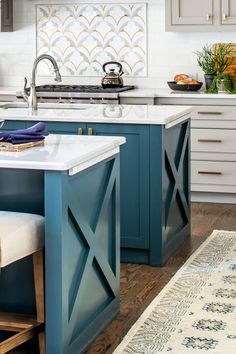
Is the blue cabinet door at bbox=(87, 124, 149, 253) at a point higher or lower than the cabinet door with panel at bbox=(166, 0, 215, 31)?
lower

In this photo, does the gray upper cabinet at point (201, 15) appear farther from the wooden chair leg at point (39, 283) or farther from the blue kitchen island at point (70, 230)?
the wooden chair leg at point (39, 283)

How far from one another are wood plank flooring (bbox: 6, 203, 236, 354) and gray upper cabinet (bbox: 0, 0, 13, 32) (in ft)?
8.72

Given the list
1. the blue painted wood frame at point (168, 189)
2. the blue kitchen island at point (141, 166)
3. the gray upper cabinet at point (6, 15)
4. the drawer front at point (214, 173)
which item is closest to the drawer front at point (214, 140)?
the drawer front at point (214, 173)

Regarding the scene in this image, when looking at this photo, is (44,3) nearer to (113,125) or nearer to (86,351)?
(113,125)

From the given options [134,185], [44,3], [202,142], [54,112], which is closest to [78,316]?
[134,185]

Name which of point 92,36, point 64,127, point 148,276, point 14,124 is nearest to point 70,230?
point 148,276

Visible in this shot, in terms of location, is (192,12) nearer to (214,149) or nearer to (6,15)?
(214,149)

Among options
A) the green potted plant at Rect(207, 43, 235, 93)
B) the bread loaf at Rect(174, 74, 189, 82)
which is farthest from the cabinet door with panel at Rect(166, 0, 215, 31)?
the bread loaf at Rect(174, 74, 189, 82)

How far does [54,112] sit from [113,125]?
59 centimetres

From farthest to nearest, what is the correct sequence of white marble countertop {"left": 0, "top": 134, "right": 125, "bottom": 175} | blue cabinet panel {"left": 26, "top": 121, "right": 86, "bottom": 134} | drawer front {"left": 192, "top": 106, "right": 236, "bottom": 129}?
drawer front {"left": 192, "top": 106, "right": 236, "bottom": 129} → blue cabinet panel {"left": 26, "top": 121, "right": 86, "bottom": 134} → white marble countertop {"left": 0, "top": 134, "right": 125, "bottom": 175}

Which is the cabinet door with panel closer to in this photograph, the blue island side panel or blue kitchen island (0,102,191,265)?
blue kitchen island (0,102,191,265)

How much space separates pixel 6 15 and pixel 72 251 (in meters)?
5.05

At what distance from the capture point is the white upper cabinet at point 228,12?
738 cm

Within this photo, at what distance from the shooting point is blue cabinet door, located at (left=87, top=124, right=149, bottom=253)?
204 inches
